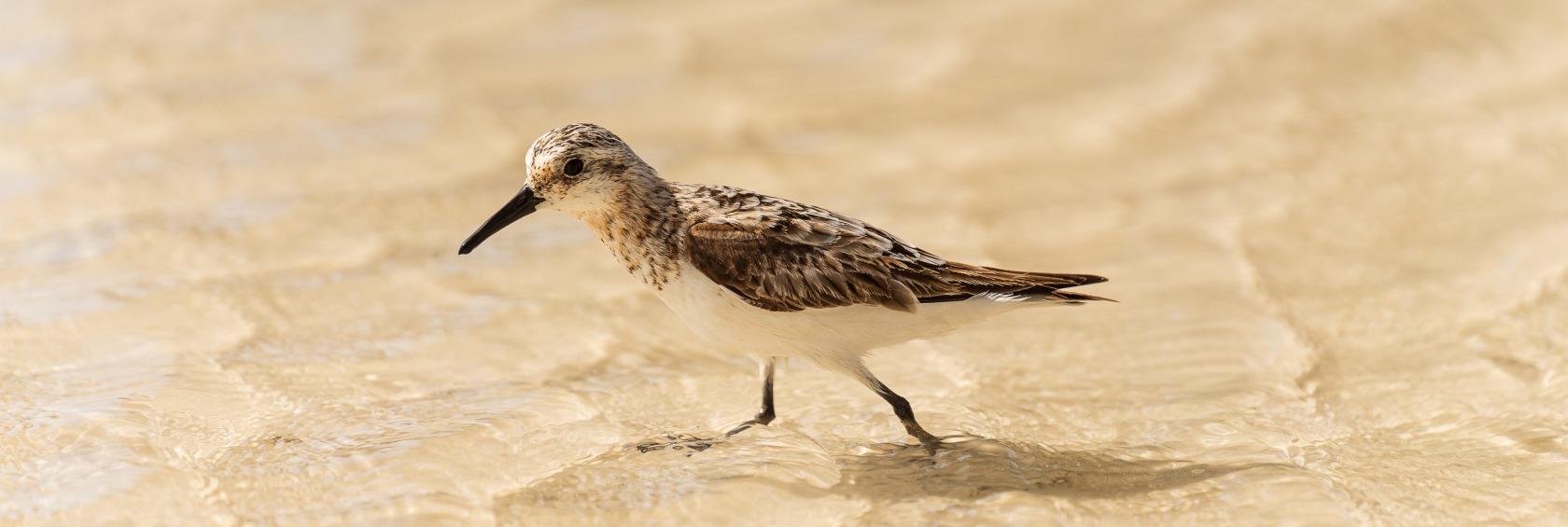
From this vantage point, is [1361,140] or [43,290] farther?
[1361,140]

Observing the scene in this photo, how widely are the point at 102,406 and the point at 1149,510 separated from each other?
12.4ft

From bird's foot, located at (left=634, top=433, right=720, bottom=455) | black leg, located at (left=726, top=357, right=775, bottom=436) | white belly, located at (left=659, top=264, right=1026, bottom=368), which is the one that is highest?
white belly, located at (left=659, top=264, right=1026, bottom=368)

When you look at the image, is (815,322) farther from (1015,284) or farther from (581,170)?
(581,170)

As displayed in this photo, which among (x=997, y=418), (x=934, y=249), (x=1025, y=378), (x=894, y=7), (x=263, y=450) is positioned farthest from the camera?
(x=894, y=7)

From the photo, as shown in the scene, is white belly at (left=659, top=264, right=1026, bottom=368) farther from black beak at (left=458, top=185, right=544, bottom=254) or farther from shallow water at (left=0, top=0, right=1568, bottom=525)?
black beak at (left=458, top=185, right=544, bottom=254)

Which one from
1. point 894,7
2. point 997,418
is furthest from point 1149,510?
point 894,7

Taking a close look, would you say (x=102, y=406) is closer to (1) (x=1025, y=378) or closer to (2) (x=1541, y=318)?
(1) (x=1025, y=378)

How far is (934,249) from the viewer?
775 cm

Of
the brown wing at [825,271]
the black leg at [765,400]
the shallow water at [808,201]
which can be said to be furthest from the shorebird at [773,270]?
the shallow water at [808,201]

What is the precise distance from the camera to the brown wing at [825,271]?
17.1 ft

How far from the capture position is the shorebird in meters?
5.22

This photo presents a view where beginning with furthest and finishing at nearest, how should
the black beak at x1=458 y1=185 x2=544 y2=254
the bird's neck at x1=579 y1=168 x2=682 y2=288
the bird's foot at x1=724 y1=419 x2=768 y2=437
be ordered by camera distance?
the bird's foot at x1=724 y1=419 x2=768 y2=437 → the black beak at x1=458 y1=185 x2=544 y2=254 → the bird's neck at x1=579 y1=168 x2=682 y2=288

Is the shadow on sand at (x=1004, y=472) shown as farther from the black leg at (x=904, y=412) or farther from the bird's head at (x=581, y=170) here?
the bird's head at (x=581, y=170)

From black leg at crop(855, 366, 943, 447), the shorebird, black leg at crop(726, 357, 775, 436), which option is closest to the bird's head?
the shorebird
